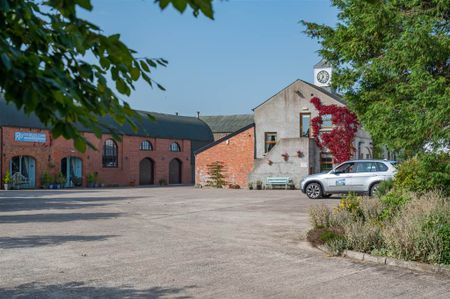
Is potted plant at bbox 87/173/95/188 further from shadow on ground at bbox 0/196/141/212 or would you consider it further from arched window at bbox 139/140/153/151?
shadow on ground at bbox 0/196/141/212

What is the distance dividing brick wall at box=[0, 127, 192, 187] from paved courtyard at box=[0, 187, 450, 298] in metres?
20.4

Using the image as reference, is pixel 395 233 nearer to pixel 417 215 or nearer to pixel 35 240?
pixel 417 215

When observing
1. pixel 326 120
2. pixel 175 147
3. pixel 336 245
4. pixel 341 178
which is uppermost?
pixel 326 120

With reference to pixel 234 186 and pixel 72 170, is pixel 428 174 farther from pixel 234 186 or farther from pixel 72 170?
pixel 72 170

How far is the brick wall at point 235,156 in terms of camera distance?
3762 centimetres

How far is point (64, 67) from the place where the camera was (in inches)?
124

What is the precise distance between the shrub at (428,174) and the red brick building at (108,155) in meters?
18.4

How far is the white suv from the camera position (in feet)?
72.5

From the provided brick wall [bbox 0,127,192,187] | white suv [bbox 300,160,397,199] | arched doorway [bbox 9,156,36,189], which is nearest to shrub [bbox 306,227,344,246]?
white suv [bbox 300,160,397,199]

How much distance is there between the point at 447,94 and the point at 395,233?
2.36 meters

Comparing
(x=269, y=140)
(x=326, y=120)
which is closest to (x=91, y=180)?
(x=269, y=140)

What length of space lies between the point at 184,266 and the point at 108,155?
3757 cm

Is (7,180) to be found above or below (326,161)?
below

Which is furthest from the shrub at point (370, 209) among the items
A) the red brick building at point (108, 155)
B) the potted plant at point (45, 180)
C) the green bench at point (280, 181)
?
the potted plant at point (45, 180)
